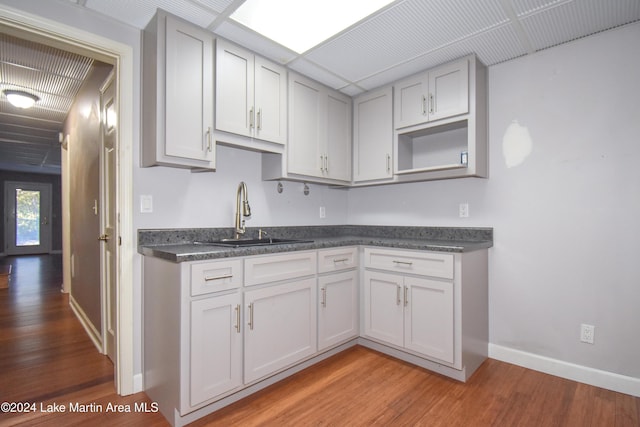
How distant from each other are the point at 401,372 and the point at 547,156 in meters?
1.85

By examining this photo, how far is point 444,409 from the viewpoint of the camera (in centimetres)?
179

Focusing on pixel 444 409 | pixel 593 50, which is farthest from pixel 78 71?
pixel 593 50

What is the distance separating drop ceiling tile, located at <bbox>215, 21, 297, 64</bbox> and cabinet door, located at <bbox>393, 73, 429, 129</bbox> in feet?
3.16

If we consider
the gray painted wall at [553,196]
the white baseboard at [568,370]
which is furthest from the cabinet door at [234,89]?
the white baseboard at [568,370]

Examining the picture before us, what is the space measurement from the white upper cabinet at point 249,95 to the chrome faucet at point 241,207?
44 centimetres

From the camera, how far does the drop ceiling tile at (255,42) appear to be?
2.04 metres

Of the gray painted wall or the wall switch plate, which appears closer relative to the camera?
the gray painted wall

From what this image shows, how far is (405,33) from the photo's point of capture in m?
2.09

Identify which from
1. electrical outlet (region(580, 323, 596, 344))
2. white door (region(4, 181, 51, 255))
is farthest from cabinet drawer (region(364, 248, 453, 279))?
white door (region(4, 181, 51, 255))

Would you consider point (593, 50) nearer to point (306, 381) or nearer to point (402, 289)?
point (402, 289)

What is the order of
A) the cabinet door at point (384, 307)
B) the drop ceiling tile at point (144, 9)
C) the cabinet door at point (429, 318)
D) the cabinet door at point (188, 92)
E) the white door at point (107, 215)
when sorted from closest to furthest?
the drop ceiling tile at point (144, 9), the cabinet door at point (188, 92), the cabinet door at point (429, 318), the white door at point (107, 215), the cabinet door at point (384, 307)

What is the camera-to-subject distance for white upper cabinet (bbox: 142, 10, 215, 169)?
6.10ft

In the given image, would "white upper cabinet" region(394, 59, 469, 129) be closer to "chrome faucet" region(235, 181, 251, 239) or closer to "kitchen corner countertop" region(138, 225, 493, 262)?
"kitchen corner countertop" region(138, 225, 493, 262)

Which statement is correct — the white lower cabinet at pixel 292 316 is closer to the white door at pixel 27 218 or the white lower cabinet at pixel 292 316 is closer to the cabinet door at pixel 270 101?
the cabinet door at pixel 270 101
